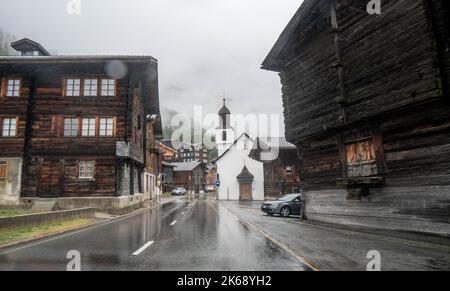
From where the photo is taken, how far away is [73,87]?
22.1 meters

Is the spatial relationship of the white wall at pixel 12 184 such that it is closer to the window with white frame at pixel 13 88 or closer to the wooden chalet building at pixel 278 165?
the window with white frame at pixel 13 88

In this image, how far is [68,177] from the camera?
21078 mm

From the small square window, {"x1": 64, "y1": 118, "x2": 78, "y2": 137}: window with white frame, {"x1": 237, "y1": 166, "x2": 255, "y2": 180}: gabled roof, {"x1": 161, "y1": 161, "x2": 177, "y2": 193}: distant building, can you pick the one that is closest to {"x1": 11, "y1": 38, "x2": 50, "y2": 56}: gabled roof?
{"x1": 64, "y1": 118, "x2": 78, "y2": 137}: window with white frame

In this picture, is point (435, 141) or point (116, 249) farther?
point (435, 141)

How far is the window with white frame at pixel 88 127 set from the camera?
21.7m

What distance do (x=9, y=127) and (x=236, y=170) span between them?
3231cm

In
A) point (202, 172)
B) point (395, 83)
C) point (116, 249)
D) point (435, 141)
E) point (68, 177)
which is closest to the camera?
point (116, 249)

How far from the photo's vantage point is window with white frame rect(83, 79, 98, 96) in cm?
2217

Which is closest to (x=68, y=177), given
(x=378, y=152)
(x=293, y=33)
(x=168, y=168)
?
(x=293, y=33)

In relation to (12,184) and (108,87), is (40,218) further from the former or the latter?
(108,87)

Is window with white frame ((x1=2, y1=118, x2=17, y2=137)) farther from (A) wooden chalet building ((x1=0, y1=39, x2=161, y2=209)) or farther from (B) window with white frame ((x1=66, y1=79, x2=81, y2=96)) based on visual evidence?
(B) window with white frame ((x1=66, y1=79, x2=81, y2=96))

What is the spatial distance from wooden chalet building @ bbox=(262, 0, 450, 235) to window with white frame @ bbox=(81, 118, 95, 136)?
14016 mm
